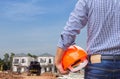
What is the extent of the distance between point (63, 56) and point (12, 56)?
91.8 meters

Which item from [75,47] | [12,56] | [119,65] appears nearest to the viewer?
[119,65]

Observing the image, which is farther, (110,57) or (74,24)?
(74,24)

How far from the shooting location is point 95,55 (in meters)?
3.85

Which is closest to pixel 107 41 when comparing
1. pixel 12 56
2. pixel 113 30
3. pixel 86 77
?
pixel 113 30

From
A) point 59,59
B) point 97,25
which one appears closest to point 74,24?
point 97,25

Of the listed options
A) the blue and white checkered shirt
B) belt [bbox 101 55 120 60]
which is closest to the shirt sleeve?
the blue and white checkered shirt

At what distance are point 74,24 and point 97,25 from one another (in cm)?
21

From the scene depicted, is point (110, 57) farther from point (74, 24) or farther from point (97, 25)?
point (74, 24)

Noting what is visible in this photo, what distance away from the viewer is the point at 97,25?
3.87m

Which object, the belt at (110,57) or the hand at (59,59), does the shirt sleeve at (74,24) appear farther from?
the belt at (110,57)

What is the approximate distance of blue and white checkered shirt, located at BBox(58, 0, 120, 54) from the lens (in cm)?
382

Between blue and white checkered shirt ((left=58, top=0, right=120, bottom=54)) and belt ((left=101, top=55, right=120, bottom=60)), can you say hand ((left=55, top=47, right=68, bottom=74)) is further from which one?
belt ((left=101, top=55, right=120, bottom=60))

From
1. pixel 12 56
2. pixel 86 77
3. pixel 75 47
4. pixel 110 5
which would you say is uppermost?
pixel 12 56

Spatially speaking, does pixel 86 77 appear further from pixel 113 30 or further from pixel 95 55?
pixel 113 30
